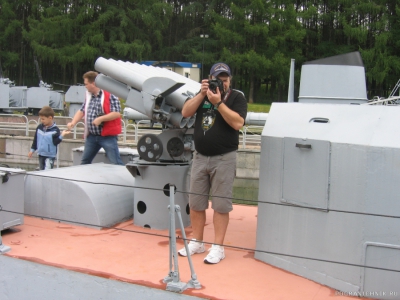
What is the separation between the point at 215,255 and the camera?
3.90 metres

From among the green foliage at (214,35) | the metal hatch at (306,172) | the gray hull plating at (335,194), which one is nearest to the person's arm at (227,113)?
the gray hull plating at (335,194)

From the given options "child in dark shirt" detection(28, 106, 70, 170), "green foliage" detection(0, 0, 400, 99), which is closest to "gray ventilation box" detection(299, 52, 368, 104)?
"child in dark shirt" detection(28, 106, 70, 170)

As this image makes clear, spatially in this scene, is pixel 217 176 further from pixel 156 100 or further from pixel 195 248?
pixel 156 100

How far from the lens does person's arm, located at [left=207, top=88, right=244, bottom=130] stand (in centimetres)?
368

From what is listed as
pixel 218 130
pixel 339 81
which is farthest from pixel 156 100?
pixel 339 81

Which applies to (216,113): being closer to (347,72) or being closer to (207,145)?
(207,145)

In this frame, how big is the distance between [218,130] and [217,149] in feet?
0.46

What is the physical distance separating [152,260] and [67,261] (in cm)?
62

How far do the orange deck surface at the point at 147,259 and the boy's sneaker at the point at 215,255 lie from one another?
37mm

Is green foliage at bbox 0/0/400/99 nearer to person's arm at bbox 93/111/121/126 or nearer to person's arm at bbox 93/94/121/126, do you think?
person's arm at bbox 93/94/121/126

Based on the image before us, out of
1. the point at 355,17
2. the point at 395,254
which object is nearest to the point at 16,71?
the point at 355,17

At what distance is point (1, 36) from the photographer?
3469 cm

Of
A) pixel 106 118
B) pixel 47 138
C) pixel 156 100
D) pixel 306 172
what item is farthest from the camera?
pixel 47 138

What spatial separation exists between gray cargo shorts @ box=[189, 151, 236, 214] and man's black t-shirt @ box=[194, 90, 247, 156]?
0.18ft
